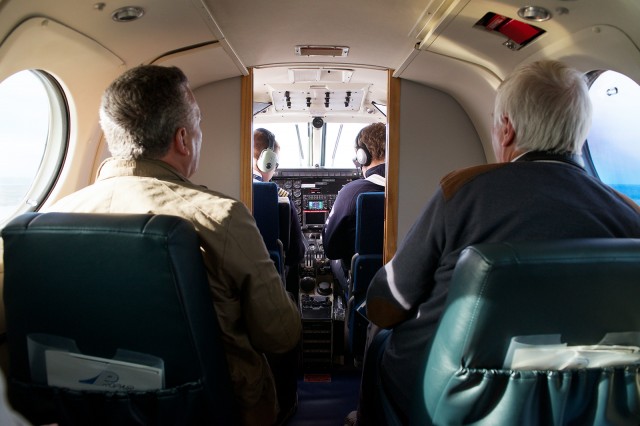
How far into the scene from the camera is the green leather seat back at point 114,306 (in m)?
1.12

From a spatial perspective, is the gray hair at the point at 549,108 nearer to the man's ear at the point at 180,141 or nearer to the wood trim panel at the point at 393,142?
the man's ear at the point at 180,141

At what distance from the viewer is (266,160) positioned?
160 inches

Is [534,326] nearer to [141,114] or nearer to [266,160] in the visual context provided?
[141,114]

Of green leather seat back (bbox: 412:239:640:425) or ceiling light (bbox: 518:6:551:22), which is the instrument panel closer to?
ceiling light (bbox: 518:6:551:22)

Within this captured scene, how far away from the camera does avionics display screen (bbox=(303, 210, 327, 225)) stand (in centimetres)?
543

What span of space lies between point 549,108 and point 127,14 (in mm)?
2025

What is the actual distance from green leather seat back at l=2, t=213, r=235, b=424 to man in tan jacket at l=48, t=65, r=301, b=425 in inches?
7.6

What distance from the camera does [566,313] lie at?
3.42 ft

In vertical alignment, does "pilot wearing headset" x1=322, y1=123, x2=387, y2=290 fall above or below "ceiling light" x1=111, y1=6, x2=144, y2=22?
below

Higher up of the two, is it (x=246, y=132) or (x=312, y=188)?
(x=246, y=132)

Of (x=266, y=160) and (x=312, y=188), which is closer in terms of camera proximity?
(x=266, y=160)

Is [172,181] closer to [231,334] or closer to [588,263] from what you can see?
[231,334]

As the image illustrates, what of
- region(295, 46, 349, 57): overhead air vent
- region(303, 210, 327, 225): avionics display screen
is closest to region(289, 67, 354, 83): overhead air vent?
region(295, 46, 349, 57): overhead air vent

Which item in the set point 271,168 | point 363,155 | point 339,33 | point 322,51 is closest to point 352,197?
point 363,155
